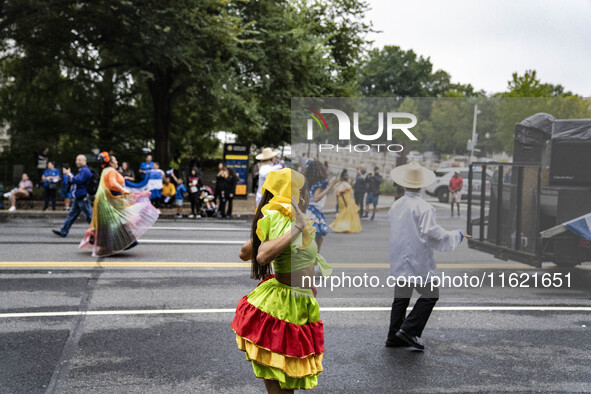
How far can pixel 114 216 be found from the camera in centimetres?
1076

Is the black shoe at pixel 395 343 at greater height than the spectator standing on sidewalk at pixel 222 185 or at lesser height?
lesser

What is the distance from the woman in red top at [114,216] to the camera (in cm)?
1073

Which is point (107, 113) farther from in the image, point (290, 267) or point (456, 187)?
point (290, 267)

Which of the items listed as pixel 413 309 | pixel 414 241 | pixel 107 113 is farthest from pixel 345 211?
pixel 107 113

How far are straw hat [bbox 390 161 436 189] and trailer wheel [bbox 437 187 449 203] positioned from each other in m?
0.35

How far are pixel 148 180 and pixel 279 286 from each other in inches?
703

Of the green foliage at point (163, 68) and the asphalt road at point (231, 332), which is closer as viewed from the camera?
the asphalt road at point (231, 332)

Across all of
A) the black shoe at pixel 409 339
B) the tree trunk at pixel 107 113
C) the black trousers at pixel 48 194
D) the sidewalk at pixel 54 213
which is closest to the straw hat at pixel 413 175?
the black shoe at pixel 409 339

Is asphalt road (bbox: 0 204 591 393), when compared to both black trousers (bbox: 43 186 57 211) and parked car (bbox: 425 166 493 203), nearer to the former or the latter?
parked car (bbox: 425 166 493 203)

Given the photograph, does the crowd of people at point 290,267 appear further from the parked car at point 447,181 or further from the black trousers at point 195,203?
Answer: the black trousers at point 195,203

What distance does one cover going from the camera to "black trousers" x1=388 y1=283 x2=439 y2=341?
5.70 meters

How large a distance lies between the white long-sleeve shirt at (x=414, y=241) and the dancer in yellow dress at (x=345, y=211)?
2.28 ft

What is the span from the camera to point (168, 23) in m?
19.5

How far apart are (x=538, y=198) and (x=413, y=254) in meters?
2.40
